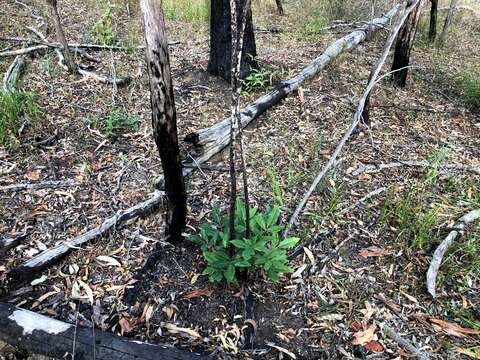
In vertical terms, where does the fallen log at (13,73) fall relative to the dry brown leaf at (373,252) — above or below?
above

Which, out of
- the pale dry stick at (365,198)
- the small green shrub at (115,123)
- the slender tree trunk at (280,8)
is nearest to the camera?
the pale dry stick at (365,198)

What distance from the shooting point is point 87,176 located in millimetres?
3498

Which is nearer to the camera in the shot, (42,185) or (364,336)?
(364,336)

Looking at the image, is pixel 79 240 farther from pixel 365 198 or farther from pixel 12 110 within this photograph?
pixel 365 198

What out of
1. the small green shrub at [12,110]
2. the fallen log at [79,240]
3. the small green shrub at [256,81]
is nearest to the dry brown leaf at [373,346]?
the fallen log at [79,240]

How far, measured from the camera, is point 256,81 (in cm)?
459

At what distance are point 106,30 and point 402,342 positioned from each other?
4.62m

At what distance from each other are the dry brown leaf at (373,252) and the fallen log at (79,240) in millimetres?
1689

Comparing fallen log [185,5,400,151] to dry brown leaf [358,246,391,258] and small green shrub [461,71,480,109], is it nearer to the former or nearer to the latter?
small green shrub [461,71,480,109]

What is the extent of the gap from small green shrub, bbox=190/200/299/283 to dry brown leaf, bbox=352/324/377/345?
59 centimetres

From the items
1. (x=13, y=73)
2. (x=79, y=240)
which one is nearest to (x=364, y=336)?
(x=79, y=240)

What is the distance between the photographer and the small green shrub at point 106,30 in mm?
4484

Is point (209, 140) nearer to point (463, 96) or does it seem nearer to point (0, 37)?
point (463, 96)

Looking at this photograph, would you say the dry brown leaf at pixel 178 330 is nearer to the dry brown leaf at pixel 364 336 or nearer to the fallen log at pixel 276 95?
the dry brown leaf at pixel 364 336
